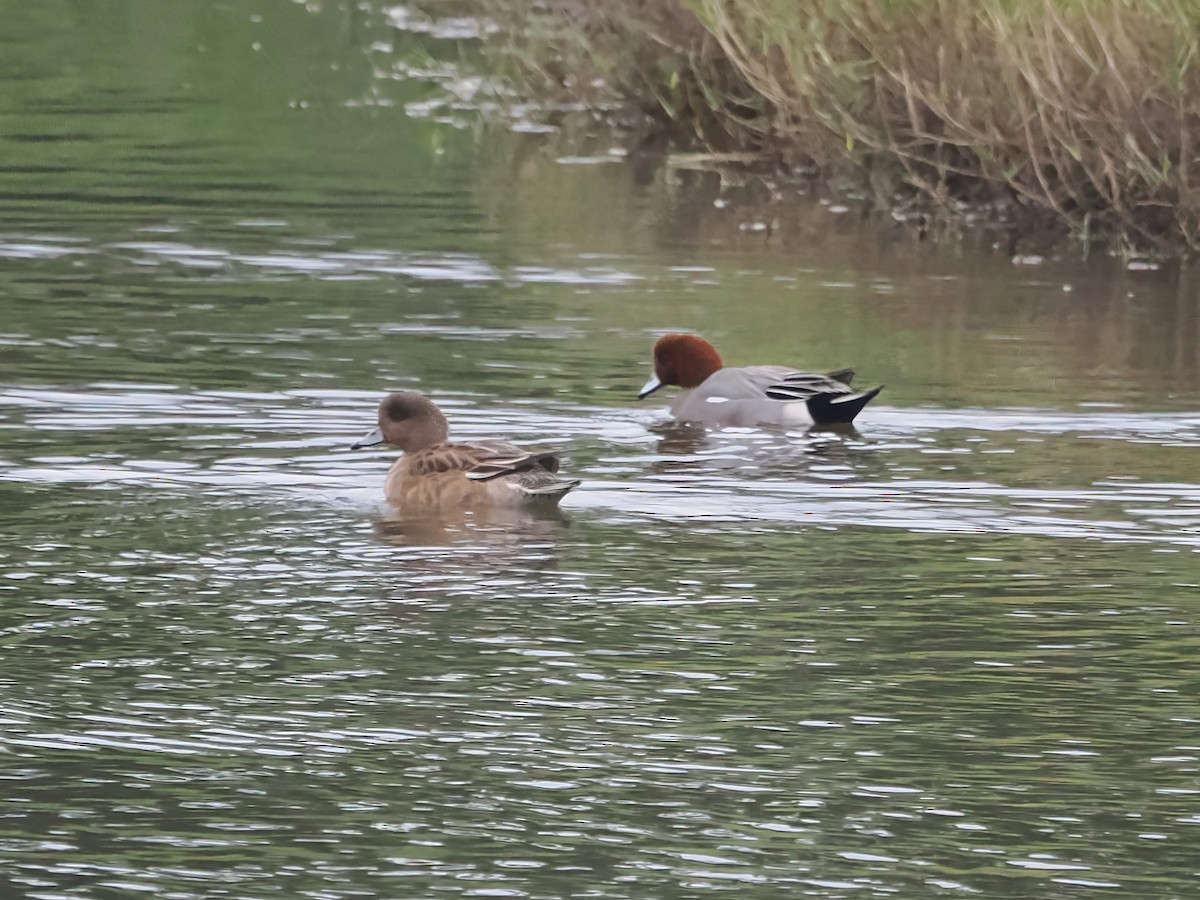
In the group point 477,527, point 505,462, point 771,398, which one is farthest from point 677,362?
point 477,527

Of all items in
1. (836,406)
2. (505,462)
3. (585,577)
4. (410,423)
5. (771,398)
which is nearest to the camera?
(585,577)

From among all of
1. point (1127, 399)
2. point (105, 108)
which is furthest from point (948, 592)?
point (105, 108)

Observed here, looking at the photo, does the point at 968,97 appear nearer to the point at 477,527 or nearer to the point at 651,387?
the point at 651,387

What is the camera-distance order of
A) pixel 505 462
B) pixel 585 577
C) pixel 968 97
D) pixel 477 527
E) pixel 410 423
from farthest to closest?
pixel 968 97 → pixel 410 423 → pixel 505 462 → pixel 477 527 → pixel 585 577

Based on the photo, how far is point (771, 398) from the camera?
1383 cm

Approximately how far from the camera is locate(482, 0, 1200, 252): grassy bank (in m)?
18.8

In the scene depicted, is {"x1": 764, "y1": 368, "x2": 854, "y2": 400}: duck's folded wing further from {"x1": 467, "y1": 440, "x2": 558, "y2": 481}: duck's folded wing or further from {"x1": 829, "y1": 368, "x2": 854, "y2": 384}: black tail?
{"x1": 467, "y1": 440, "x2": 558, "y2": 481}: duck's folded wing

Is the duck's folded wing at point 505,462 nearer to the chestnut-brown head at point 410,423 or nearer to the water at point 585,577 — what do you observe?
the water at point 585,577

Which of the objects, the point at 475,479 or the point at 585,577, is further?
the point at 475,479

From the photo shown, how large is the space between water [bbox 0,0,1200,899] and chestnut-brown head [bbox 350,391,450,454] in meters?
0.32

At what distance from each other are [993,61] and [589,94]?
8.77m

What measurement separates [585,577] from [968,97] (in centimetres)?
1085

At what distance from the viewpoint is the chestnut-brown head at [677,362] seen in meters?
14.5

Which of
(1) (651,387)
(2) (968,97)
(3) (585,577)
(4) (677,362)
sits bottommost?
(3) (585,577)
